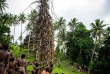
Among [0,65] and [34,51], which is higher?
[34,51]

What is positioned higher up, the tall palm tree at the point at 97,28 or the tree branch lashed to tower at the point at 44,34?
the tall palm tree at the point at 97,28

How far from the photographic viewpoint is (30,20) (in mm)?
2912

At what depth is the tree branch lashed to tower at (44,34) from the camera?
2.58 m

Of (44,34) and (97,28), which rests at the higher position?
(97,28)

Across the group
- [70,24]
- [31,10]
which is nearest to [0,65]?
[31,10]

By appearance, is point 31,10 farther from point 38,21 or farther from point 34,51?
point 34,51

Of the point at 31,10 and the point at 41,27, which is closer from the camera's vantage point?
the point at 41,27

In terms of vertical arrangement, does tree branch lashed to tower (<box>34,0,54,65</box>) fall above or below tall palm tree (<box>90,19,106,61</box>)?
below

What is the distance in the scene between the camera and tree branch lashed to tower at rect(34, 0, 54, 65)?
2584mm

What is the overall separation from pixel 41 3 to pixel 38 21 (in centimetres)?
51

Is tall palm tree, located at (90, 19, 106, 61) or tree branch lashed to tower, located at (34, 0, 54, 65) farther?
tall palm tree, located at (90, 19, 106, 61)

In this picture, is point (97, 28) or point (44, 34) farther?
point (97, 28)

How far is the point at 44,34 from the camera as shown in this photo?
2570mm

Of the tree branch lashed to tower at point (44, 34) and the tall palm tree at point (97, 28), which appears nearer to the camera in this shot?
the tree branch lashed to tower at point (44, 34)
